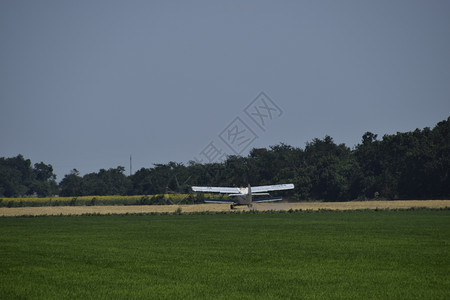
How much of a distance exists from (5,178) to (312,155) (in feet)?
298

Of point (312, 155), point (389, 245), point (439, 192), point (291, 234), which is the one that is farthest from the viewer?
point (312, 155)

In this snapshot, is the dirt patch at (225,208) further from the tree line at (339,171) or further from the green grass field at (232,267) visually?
the green grass field at (232,267)

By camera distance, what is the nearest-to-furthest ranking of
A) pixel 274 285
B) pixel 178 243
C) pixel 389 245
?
pixel 274 285 → pixel 389 245 → pixel 178 243

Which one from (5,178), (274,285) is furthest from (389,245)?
(5,178)

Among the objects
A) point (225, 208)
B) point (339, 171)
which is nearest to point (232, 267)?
point (225, 208)

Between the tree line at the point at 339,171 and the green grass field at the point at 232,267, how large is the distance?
2340 inches

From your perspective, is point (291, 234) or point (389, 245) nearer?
point (389, 245)

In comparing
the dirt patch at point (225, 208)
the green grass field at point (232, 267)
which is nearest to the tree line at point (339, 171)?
the dirt patch at point (225, 208)

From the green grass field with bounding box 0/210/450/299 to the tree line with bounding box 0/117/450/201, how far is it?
59.4 meters

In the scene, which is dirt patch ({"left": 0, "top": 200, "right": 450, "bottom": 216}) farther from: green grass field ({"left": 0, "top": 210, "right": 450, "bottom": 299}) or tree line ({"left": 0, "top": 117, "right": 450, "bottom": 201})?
green grass field ({"left": 0, "top": 210, "right": 450, "bottom": 299})

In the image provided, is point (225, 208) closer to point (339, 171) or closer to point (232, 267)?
point (339, 171)

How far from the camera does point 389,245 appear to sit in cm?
2419

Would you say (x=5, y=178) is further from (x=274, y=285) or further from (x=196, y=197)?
(x=274, y=285)

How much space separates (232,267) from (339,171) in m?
84.8
